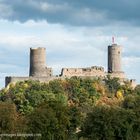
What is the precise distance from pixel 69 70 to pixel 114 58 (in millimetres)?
7946

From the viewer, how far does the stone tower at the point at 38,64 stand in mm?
143125

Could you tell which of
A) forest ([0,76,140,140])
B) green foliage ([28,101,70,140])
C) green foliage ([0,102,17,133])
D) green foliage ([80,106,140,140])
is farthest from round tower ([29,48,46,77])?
green foliage ([0,102,17,133])

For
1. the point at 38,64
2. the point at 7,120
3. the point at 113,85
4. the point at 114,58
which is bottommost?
the point at 7,120

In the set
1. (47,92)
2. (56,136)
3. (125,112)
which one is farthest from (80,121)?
(47,92)

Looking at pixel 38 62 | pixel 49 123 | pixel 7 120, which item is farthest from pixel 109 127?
pixel 38 62

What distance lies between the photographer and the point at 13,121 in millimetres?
82438

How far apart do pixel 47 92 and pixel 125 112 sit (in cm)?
3810

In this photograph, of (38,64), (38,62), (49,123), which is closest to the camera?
(49,123)

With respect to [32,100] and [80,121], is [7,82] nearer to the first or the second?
[32,100]

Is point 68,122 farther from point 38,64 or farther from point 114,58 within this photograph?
point 114,58

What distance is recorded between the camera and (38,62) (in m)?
144

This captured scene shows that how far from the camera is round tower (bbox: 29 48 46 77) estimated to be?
470ft

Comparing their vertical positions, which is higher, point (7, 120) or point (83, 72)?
point (83, 72)

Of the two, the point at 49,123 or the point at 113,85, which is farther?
the point at 113,85
